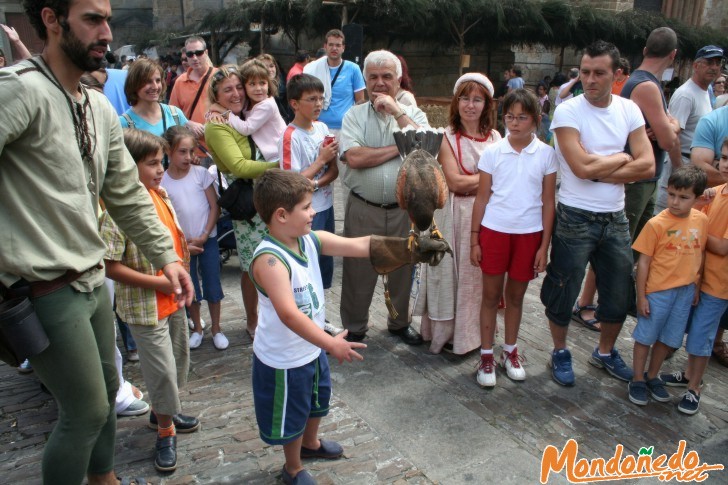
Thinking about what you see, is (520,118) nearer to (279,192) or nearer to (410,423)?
(279,192)

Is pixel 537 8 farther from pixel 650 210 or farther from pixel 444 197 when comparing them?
pixel 444 197

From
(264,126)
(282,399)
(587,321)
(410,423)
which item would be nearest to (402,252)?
(282,399)

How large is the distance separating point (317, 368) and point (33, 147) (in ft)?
4.98

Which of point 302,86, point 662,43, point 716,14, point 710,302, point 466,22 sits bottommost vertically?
point 710,302

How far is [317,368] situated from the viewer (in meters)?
2.78

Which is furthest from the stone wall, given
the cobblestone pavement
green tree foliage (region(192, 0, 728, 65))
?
the cobblestone pavement

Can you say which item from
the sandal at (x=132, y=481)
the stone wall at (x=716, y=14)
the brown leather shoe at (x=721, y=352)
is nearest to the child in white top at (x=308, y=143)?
the sandal at (x=132, y=481)

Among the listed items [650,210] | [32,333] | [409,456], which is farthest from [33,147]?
[650,210]

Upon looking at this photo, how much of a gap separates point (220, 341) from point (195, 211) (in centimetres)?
99

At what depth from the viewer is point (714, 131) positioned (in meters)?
4.22

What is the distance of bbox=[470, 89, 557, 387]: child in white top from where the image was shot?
12.1 ft

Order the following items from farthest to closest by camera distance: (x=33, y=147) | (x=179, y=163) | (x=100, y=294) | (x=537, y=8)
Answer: (x=537, y=8)
(x=179, y=163)
(x=100, y=294)
(x=33, y=147)

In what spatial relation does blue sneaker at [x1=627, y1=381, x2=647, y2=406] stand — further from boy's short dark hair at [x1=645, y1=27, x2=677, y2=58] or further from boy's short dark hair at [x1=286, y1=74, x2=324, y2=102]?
boy's short dark hair at [x1=286, y1=74, x2=324, y2=102]

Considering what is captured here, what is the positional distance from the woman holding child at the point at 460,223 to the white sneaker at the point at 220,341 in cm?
144
